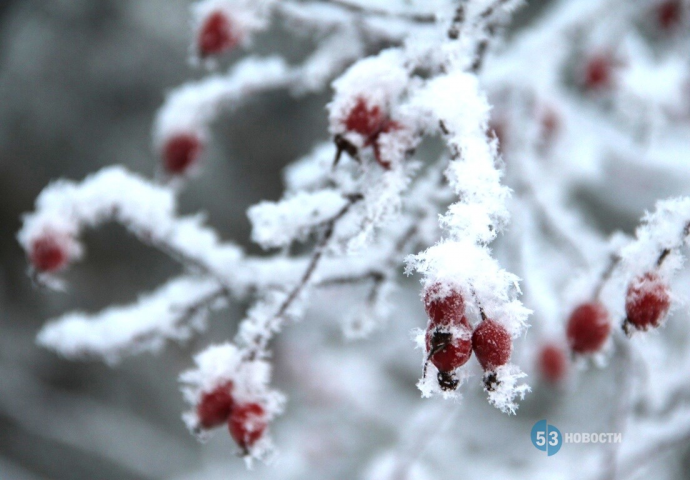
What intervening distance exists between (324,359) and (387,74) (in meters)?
2.82

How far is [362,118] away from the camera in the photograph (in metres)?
0.63

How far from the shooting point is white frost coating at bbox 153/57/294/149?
3.62ft

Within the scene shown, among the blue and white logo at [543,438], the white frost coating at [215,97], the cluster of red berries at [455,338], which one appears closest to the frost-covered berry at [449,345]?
the cluster of red berries at [455,338]

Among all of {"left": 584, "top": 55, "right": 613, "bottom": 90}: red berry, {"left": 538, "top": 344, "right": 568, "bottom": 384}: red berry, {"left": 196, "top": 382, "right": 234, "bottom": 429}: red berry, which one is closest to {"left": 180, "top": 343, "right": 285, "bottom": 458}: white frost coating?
{"left": 196, "top": 382, "right": 234, "bottom": 429}: red berry

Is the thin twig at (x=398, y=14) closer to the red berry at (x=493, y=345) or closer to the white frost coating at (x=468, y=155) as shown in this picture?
the white frost coating at (x=468, y=155)

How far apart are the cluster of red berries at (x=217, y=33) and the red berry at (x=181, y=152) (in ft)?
0.80

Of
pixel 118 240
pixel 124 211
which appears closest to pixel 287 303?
pixel 124 211

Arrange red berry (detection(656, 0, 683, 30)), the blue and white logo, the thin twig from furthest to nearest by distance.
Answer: red berry (detection(656, 0, 683, 30))
the blue and white logo
the thin twig

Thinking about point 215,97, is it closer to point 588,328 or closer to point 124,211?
point 124,211

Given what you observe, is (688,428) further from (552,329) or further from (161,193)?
(161,193)

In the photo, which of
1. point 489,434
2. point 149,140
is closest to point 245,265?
point 149,140

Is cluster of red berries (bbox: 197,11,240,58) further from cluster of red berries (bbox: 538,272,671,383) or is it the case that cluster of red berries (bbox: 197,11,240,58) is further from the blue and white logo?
the blue and white logo

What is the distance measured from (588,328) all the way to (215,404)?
0.52 metres

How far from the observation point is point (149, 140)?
9.45ft
